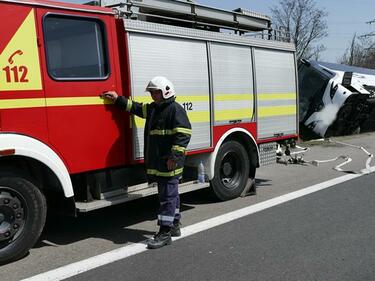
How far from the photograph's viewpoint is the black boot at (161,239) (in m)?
5.43

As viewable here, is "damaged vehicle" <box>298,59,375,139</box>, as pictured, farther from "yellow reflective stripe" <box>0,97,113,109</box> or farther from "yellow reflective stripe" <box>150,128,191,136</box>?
"yellow reflective stripe" <box>0,97,113,109</box>

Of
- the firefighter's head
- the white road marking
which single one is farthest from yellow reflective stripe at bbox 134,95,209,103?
the white road marking

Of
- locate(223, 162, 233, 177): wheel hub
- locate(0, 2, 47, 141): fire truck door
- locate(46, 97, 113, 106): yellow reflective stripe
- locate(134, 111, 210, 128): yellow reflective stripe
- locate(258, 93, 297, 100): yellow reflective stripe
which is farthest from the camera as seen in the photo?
locate(258, 93, 297, 100): yellow reflective stripe

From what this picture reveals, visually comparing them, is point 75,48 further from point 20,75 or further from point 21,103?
point 21,103

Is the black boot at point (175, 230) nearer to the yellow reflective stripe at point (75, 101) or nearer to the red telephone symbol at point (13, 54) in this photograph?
the yellow reflective stripe at point (75, 101)

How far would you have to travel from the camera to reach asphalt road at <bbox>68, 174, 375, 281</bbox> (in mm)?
4676

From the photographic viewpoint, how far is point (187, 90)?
669 centimetres

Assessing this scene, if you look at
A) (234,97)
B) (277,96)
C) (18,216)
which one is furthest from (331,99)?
(18,216)

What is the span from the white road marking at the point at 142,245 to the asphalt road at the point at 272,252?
13 cm

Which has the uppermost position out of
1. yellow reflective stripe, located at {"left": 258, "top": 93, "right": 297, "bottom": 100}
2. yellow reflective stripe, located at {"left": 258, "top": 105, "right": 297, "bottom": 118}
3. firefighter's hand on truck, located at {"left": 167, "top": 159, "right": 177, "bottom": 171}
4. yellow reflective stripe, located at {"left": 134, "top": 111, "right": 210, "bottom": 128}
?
yellow reflective stripe, located at {"left": 258, "top": 93, "right": 297, "bottom": 100}

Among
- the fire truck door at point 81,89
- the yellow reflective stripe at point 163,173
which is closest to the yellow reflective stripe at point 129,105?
the fire truck door at point 81,89

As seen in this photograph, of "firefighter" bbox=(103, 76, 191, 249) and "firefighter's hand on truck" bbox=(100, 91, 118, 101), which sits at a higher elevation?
"firefighter's hand on truck" bbox=(100, 91, 118, 101)

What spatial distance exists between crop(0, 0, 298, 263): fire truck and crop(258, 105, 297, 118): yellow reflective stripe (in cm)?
4

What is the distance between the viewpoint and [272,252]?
5.27 meters
